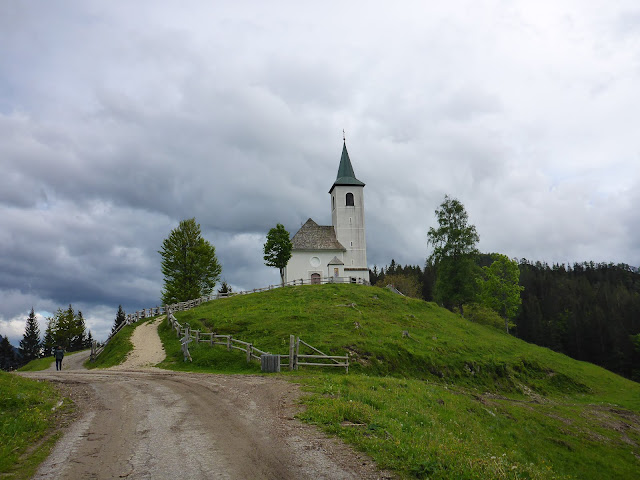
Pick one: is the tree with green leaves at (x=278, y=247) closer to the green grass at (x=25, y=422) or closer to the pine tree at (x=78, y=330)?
the pine tree at (x=78, y=330)

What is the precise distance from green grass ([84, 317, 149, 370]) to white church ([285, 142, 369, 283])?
2884cm

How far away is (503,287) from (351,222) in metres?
25.6

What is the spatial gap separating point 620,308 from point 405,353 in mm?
69873

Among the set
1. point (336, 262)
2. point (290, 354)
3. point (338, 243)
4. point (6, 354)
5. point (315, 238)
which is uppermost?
point (315, 238)

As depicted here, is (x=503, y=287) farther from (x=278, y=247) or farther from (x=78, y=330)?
(x=78, y=330)

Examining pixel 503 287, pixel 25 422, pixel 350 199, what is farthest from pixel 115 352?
pixel 503 287

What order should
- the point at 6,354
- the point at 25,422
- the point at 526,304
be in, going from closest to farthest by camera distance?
the point at 25,422 < the point at 6,354 < the point at 526,304

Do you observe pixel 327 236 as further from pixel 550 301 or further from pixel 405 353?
pixel 550 301

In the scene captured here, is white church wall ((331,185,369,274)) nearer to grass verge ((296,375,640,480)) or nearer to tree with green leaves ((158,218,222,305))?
tree with green leaves ((158,218,222,305))

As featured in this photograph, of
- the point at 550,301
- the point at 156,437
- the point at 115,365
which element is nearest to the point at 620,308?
the point at 550,301

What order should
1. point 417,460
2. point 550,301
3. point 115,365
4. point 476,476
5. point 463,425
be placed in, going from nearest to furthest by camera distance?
point 476,476, point 417,460, point 463,425, point 115,365, point 550,301

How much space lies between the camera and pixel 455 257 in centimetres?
5609

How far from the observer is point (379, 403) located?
14414 mm

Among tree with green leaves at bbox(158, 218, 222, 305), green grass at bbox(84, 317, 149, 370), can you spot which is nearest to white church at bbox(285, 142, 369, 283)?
tree with green leaves at bbox(158, 218, 222, 305)
